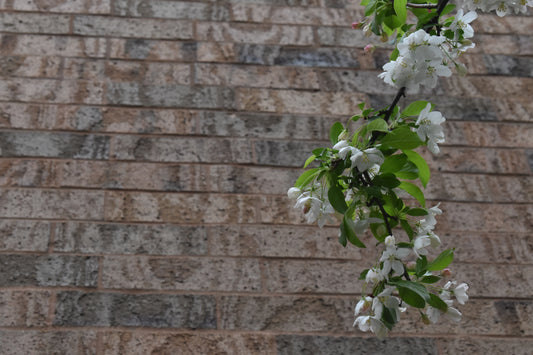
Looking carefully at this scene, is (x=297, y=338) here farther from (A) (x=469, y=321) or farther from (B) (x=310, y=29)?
(B) (x=310, y=29)

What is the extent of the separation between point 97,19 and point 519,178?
1.50m

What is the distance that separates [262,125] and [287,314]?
0.63 meters

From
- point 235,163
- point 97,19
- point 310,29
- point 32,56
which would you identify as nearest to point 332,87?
point 310,29

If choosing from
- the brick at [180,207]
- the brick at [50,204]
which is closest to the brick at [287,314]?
the brick at [180,207]

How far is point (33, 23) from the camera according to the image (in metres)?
2.46

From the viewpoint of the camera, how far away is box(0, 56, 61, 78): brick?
2359 mm

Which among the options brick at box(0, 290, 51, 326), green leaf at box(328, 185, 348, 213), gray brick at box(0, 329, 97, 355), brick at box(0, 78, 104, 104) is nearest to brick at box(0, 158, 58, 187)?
brick at box(0, 78, 104, 104)

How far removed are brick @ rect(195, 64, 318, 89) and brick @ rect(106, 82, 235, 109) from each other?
0.13 ft

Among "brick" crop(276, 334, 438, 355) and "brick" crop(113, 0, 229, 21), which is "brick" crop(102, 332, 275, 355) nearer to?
"brick" crop(276, 334, 438, 355)

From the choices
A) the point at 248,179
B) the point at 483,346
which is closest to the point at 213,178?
the point at 248,179

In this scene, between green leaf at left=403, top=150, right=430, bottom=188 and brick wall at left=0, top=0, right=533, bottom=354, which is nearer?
green leaf at left=403, top=150, right=430, bottom=188

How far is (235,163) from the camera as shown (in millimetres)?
2277

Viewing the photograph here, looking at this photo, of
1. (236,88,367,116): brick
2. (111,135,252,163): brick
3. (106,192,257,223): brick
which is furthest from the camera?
(236,88,367,116): brick

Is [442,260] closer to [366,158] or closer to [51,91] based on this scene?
[366,158]
